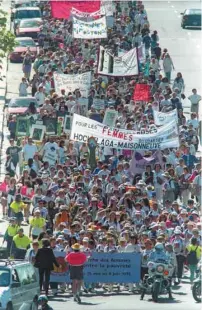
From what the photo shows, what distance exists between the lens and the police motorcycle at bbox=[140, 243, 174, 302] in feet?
116

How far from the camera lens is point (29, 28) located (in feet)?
242

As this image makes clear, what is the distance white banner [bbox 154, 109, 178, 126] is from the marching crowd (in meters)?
0.29

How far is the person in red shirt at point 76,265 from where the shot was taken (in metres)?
35.8

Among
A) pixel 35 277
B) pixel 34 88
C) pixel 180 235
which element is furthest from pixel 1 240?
pixel 34 88

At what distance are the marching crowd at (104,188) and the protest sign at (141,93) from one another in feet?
0.73

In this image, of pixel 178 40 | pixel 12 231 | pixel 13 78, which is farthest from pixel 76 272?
pixel 178 40

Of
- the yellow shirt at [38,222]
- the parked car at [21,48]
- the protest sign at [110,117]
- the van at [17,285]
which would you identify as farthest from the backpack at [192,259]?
the parked car at [21,48]

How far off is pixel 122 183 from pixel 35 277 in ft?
29.6

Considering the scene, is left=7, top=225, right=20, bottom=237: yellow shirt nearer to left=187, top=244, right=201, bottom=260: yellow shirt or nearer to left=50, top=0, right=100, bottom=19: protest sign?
left=187, top=244, right=201, bottom=260: yellow shirt

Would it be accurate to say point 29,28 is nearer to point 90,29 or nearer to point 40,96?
point 90,29

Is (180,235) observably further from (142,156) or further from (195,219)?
(142,156)

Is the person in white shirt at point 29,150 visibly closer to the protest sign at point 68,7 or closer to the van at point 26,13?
the protest sign at point 68,7

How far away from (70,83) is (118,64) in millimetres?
2621

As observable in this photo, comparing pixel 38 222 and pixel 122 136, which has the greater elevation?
pixel 122 136
